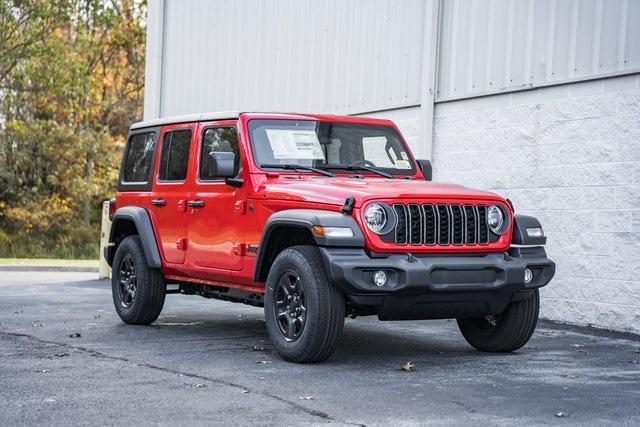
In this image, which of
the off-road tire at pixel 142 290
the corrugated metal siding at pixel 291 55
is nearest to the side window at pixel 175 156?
the off-road tire at pixel 142 290

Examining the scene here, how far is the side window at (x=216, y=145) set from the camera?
9336 mm

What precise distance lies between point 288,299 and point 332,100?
284 inches

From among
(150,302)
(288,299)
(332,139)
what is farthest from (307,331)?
(150,302)

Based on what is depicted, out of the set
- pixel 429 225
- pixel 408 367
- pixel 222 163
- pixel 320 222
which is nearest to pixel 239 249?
pixel 222 163

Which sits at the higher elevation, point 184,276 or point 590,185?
point 590,185

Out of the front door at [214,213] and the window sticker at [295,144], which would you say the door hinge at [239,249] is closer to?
the front door at [214,213]

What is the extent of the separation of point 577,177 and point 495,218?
3.17m

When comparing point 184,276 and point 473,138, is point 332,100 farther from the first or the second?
point 184,276

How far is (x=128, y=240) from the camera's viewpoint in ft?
35.2

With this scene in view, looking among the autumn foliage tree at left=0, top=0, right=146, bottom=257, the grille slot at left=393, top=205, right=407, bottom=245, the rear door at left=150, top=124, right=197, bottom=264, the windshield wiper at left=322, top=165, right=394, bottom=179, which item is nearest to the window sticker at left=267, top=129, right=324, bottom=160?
the windshield wiper at left=322, top=165, right=394, bottom=179

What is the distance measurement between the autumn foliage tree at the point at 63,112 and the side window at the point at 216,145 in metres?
20.3

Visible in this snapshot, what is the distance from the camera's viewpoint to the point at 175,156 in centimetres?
1029

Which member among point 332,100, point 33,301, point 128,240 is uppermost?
point 332,100

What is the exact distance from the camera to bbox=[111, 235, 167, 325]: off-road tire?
1045cm
